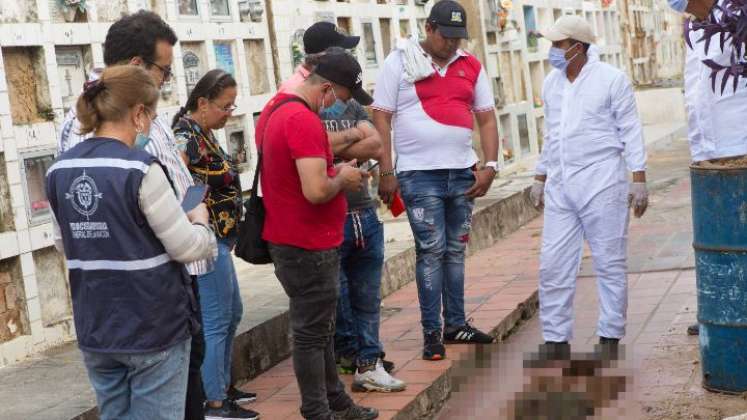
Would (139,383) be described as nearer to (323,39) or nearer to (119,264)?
(119,264)

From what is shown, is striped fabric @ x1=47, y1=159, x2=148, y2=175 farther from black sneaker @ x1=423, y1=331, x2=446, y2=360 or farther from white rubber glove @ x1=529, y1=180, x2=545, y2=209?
white rubber glove @ x1=529, y1=180, x2=545, y2=209

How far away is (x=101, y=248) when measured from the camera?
3480 mm

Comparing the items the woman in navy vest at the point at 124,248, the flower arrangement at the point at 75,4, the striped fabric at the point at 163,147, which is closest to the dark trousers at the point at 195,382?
the striped fabric at the point at 163,147

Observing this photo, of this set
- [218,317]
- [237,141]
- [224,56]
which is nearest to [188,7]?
[224,56]

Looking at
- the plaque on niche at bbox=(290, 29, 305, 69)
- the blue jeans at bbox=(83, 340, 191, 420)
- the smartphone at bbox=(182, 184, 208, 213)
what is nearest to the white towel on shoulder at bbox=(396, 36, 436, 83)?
the smartphone at bbox=(182, 184, 208, 213)

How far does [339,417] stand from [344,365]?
2.99 feet

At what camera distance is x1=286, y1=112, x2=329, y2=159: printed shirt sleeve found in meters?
4.48

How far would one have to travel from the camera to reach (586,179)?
19.2ft

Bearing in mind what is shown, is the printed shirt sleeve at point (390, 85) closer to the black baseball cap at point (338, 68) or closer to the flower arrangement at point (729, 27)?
the black baseball cap at point (338, 68)

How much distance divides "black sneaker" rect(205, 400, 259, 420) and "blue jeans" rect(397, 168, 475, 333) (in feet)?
4.28

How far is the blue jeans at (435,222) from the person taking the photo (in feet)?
20.0

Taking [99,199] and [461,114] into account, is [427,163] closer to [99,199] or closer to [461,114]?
[461,114]

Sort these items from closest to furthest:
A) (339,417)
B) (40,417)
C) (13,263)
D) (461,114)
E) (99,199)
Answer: (99,199) → (40,417) → (339,417) → (13,263) → (461,114)

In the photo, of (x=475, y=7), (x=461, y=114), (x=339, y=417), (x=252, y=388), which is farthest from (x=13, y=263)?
(x=475, y=7)
